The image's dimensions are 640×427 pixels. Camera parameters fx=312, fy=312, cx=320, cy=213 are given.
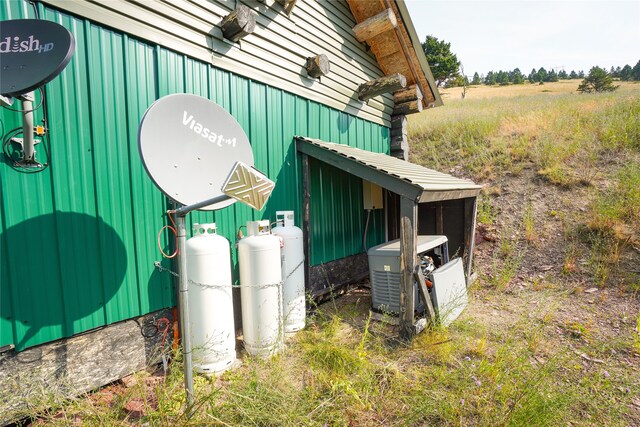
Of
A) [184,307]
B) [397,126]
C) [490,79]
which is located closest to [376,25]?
[397,126]

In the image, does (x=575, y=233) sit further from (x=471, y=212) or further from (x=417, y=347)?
(x=417, y=347)

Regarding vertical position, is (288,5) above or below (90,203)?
above

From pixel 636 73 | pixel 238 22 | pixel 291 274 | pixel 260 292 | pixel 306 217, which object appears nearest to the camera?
pixel 260 292

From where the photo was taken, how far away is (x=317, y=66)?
490 cm

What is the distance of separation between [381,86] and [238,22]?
309 cm

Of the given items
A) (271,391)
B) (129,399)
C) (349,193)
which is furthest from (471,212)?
(129,399)

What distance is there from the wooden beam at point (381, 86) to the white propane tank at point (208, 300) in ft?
14.1

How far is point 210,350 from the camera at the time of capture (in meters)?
3.03

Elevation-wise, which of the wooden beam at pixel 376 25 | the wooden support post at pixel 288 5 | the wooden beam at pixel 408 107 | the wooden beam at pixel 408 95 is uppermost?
the wooden beam at pixel 376 25

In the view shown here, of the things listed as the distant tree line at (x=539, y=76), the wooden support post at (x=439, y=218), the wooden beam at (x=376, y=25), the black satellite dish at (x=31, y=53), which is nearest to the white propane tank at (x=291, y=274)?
the black satellite dish at (x=31, y=53)

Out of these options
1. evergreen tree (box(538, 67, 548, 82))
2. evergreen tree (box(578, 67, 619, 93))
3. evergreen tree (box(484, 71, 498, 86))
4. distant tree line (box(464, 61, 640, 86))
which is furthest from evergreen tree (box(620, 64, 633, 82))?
evergreen tree (box(578, 67, 619, 93))

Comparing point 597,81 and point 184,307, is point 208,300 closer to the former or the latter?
point 184,307

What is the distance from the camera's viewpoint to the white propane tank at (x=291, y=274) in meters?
4.00

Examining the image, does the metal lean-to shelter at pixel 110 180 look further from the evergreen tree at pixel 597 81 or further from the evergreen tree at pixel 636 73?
the evergreen tree at pixel 636 73
